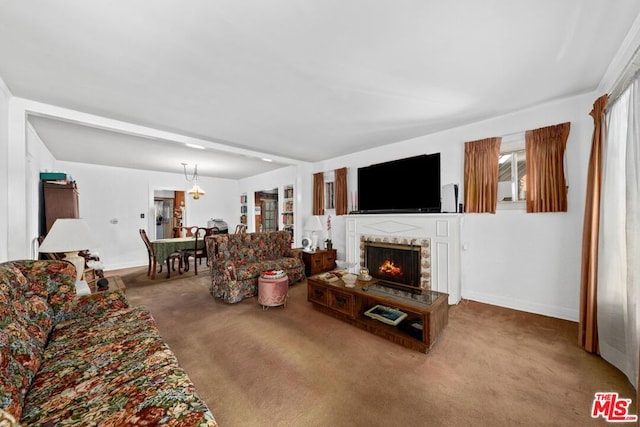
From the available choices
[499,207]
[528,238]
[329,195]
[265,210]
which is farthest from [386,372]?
[265,210]

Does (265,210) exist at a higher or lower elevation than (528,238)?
higher

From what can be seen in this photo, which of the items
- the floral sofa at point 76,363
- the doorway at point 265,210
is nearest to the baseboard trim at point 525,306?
the floral sofa at point 76,363

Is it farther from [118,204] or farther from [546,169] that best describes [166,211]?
[546,169]

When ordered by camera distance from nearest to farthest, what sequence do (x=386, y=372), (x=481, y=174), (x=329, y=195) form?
(x=386, y=372)
(x=481, y=174)
(x=329, y=195)

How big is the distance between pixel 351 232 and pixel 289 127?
202 cm

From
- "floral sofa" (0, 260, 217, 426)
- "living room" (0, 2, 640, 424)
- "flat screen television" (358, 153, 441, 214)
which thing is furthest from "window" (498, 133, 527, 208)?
"floral sofa" (0, 260, 217, 426)

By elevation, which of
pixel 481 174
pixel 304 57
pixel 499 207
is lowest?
pixel 499 207

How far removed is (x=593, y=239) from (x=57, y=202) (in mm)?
6449

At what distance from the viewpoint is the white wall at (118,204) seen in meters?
5.41

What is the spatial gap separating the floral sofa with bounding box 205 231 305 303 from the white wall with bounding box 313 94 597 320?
105 inches

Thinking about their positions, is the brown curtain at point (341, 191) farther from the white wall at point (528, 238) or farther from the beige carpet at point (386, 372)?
the beige carpet at point (386, 372)

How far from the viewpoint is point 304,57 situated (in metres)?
1.89

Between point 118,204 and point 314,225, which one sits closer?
point 314,225

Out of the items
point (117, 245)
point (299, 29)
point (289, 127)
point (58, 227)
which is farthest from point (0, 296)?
point (117, 245)
